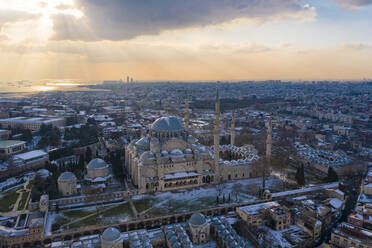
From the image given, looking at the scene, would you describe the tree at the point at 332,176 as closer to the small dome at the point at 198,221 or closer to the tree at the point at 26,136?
the small dome at the point at 198,221

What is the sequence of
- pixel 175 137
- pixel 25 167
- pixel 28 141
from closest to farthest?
pixel 175 137
pixel 25 167
pixel 28 141

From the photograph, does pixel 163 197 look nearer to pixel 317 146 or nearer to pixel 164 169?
pixel 164 169

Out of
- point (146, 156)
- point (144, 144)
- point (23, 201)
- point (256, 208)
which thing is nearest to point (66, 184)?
point (23, 201)

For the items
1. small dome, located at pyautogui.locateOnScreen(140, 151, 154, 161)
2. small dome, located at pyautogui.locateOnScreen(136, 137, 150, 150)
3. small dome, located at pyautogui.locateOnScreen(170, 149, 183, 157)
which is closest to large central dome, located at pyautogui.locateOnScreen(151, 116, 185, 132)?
small dome, located at pyautogui.locateOnScreen(136, 137, 150, 150)

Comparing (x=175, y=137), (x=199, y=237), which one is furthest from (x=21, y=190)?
(x=199, y=237)

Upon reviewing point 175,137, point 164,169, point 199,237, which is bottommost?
point 199,237

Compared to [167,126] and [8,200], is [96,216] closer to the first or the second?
[8,200]

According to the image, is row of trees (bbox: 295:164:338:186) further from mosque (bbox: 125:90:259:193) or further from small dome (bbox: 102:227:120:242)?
small dome (bbox: 102:227:120:242)
